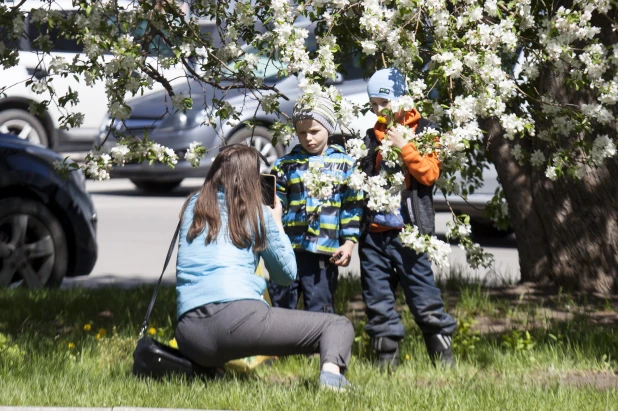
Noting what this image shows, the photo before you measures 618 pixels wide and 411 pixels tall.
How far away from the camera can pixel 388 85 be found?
5.20 m

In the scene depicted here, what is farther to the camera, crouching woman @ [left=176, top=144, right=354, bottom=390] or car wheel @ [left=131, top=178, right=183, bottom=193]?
car wheel @ [left=131, top=178, right=183, bottom=193]

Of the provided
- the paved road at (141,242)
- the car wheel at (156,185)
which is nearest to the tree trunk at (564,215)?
the paved road at (141,242)

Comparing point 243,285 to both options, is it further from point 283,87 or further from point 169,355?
point 283,87

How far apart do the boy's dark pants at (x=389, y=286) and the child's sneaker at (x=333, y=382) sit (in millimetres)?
772

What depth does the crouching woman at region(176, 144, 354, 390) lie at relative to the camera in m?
5.01

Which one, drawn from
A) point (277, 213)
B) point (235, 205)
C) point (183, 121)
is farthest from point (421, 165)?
point (183, 121)

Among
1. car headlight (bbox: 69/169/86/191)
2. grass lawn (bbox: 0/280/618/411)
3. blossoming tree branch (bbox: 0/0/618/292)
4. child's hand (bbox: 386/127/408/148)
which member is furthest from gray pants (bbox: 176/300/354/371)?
car headlight (bbox: 69/169/86/191)

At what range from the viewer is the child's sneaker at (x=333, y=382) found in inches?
194

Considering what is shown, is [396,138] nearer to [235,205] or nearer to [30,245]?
[235,205]

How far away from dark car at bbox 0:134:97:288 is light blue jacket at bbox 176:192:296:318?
8.91ft

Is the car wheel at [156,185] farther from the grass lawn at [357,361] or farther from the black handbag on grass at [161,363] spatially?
the black handbag on grass at [161,363]

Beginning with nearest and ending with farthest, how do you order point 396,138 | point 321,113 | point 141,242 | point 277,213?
point 396,138
point 277,213
point 321,113
point 141,242

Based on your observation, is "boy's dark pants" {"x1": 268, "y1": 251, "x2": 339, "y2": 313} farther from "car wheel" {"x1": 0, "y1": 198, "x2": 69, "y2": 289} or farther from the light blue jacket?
"car wheel" {"x1": 0, "y1": 198, "x2": 69, "y2": 289}

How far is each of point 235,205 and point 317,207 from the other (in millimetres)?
591
